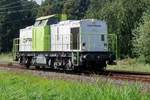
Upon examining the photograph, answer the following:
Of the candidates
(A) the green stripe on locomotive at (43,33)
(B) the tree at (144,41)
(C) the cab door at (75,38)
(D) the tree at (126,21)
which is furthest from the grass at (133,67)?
(D) the tree at (126,21)

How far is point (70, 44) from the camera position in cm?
2723

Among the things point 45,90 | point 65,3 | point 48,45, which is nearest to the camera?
point 45,90

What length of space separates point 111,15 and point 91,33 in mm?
20861

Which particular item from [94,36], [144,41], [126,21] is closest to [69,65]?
[94,36]

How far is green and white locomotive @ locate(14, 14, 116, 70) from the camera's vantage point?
86.5ft

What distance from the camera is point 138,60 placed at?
126 feet

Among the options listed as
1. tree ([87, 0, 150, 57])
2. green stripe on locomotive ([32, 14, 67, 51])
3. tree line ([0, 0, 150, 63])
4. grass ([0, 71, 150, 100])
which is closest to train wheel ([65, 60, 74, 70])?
green stripe on locomotive ([32, 14, 67, 51])

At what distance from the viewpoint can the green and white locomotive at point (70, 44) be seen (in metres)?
26.4

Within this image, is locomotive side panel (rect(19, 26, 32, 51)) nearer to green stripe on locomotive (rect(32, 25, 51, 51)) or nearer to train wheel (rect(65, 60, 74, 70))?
green stripe on locomotive (rect(32, 25, 51, 51))

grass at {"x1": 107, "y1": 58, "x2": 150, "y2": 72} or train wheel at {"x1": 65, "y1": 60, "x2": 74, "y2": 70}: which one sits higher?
train wheel at {"x1": 65, "y1": 60, "x2": 74, "y2": 70}

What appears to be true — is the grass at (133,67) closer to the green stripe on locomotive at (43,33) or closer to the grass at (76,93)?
the green stripe on locomotive at (43,33)

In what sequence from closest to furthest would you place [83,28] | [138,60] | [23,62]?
[83,28]
[23,62]
[138,60]

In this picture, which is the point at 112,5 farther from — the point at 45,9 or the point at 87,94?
the point at 45,9

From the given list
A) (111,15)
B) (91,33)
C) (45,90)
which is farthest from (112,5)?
(45,90)
